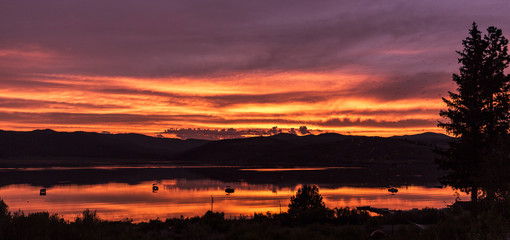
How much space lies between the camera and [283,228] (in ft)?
87.9

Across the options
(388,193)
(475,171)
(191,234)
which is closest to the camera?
(191,234)

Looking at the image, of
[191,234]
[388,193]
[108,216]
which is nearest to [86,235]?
[191,234]

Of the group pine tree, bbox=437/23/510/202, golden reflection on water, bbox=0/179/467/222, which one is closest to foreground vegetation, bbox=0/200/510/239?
pine tree, bbox=437/23/510/202

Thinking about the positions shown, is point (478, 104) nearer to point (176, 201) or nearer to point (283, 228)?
point (283, 228)

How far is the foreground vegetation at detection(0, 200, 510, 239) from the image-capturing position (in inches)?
680

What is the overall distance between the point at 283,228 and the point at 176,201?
59.2m

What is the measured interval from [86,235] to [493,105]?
124 ft

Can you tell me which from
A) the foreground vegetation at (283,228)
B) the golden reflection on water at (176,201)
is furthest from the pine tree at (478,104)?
the golden reflection on water at (176,201)

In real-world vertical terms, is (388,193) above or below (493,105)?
below

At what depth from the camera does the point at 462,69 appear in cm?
4134

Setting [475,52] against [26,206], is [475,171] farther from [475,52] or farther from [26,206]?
[26,206]

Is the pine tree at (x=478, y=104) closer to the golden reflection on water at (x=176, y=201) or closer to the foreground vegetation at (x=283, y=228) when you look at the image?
the foreground vegetation at (x=283, y=228)

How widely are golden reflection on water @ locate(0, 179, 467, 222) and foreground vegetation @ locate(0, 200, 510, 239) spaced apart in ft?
80.9

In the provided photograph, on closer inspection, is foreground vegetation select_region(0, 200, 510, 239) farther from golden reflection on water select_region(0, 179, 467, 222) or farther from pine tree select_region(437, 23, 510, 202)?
golden reflection on water select_region(0, 179, 467, 222)
